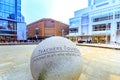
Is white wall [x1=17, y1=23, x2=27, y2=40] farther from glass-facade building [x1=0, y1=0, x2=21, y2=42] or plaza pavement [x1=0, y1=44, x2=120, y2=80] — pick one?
plaza pavement [x1=0, y1=44, x2=120, y2=80]

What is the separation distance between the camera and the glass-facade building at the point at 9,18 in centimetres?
5288

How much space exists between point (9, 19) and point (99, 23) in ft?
112

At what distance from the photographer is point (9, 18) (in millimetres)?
55031

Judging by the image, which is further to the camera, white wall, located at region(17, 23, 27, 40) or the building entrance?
white wall, located at region(17, 23, 27, 40)

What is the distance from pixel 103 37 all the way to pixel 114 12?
990cm

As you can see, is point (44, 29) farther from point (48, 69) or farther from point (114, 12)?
point (48, 69)

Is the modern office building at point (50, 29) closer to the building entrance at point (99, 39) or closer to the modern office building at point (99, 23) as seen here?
the modern office building at point (99, 23)

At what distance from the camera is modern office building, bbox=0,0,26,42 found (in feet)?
173

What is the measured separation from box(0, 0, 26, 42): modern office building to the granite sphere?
172 feet

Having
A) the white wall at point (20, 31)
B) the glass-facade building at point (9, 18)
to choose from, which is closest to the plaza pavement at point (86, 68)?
the glass-facade building at point (9, 18)

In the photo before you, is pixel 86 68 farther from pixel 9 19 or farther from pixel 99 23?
pixel 9 19

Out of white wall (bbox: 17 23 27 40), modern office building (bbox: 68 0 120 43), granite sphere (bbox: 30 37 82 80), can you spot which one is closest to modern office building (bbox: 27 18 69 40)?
modern office building (bbox: 68 0 120 43)

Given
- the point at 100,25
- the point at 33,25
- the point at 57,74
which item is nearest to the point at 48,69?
the point at 57,74

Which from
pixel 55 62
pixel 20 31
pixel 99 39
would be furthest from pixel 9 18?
pixel 55 62
